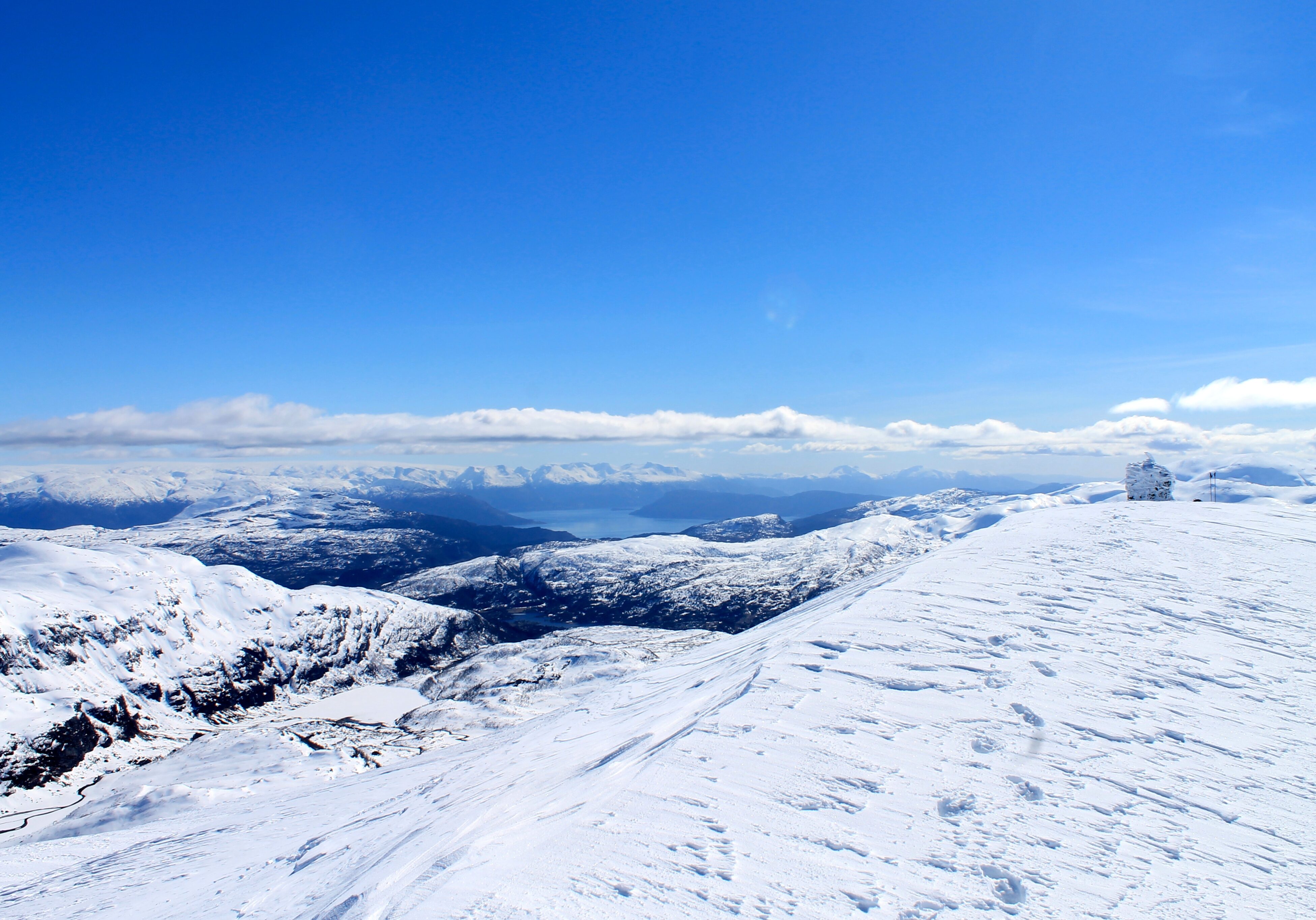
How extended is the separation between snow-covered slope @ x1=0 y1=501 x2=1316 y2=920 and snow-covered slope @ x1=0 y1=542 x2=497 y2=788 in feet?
406

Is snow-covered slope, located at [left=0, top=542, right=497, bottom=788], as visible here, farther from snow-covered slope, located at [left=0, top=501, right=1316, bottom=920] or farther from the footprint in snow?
the footprint in snow

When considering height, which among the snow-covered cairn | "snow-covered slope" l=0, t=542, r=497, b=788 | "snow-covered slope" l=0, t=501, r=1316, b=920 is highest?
the snow-covered cairn

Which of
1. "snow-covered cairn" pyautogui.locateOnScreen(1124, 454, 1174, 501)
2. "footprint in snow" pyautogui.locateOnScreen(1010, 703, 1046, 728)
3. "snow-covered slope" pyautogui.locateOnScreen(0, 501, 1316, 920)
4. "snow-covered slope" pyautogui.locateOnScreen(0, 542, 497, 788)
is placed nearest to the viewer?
Result: "snow-covered slope" pyautogui.locateOnScreen(0, 501, 1316, 920)

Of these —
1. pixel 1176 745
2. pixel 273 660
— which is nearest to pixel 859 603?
pixel 1176 745

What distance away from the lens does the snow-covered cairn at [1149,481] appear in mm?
44156

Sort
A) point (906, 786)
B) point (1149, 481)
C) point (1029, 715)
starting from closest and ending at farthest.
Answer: point (906, 786) < point (1029, 715) < point (1149, 481)

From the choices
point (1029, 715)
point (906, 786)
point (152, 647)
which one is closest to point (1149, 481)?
point (1029, 715)

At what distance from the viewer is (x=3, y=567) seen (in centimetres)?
14062

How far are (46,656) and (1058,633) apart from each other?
550 feet

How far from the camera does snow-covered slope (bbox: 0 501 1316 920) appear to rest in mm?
5836

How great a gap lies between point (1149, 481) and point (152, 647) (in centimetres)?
18617

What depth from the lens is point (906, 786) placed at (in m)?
7.51

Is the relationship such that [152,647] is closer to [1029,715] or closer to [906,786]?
[906,786]

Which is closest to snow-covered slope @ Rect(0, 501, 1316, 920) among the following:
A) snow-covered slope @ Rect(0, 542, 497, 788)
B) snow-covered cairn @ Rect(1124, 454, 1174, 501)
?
snow-covered cairn @ Rect(1124, 454, 1174, 501)
